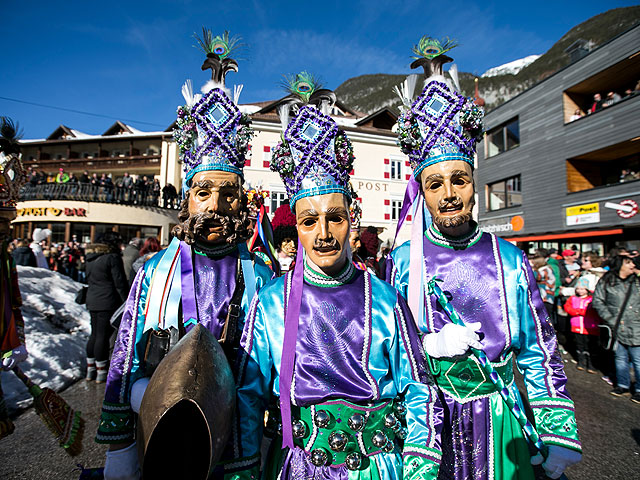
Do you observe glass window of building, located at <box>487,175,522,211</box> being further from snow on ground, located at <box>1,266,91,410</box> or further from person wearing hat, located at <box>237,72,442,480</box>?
person wearing hat, located at <box>237,72,442,480</box>

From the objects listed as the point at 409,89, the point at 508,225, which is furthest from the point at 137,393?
the point at 508,225

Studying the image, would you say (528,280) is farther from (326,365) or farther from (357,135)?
(357,135)

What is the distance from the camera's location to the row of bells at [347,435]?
1540 millimetres

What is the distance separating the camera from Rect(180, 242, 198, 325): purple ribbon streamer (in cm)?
204

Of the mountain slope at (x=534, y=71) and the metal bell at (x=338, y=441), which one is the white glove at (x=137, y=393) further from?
the mountain slope at (x=534, y=71)

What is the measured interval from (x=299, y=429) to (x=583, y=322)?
6743 mm

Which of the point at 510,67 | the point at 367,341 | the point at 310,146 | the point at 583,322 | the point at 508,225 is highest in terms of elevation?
the point at 510,67

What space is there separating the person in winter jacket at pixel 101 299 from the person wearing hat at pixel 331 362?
461 cm

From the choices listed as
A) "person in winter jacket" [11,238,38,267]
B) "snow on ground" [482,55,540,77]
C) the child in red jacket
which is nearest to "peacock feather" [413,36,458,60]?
the child in red jacket

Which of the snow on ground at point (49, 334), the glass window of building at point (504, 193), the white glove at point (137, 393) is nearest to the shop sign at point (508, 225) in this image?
the glass window of building at point (504, 193)

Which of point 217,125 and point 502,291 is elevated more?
point 217,125

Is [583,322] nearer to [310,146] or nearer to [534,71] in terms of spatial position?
[310,146]

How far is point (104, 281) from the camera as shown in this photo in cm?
546

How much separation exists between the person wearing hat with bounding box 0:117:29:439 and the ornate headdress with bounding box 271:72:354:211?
8.88 feet
